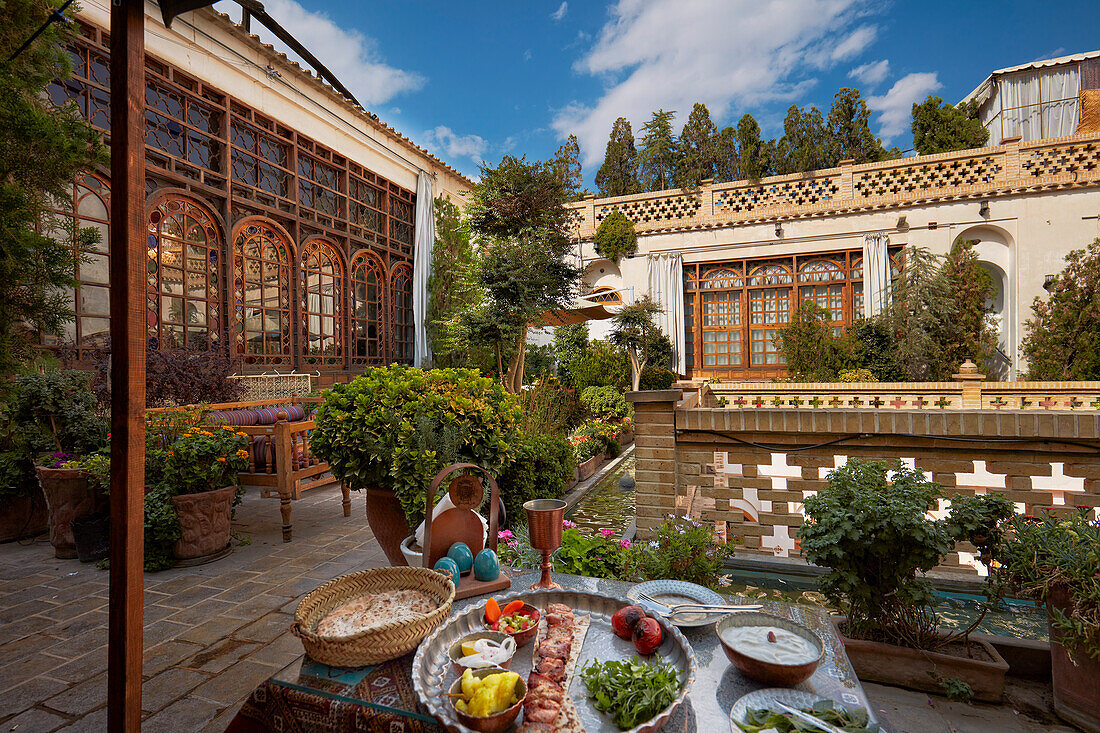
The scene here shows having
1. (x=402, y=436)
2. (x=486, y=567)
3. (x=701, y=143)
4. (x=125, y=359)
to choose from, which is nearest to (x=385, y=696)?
(x=486, y=567)

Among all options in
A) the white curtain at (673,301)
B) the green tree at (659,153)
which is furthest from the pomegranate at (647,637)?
the green tree at (659,153)

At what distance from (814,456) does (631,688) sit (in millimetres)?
2573

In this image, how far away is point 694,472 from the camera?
11.0 feet

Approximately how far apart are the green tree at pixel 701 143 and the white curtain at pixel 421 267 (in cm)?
735

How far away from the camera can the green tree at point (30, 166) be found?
104 inches

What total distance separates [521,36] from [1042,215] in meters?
11.8

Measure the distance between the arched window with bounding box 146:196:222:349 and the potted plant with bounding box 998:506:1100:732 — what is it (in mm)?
7981

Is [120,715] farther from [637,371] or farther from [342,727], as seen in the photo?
[637,371]

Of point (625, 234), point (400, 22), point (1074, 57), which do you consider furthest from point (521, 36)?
point (1074, 57)

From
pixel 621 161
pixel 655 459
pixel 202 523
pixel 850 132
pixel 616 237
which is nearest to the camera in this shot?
pixel 655 459

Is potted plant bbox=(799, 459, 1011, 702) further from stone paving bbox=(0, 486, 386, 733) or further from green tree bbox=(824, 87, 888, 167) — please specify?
green tree bbox=(824, 87, 888, 167)

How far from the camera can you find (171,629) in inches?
109

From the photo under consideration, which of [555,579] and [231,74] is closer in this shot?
[555,579]

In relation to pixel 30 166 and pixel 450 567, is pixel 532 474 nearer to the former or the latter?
pixel 450 567
